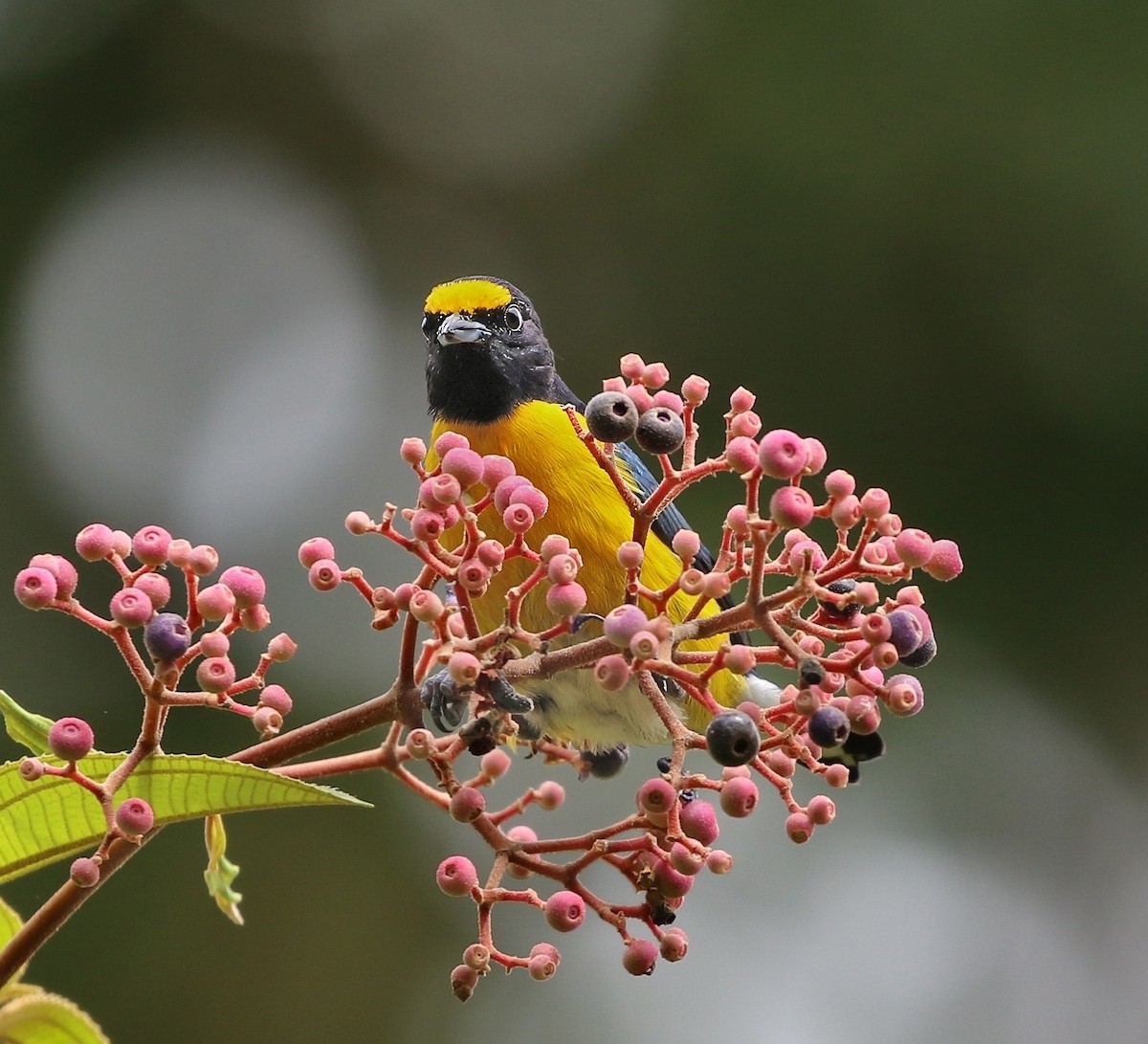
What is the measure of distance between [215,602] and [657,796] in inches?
27.5

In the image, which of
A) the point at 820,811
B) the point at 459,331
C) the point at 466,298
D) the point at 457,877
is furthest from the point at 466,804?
the point at 466,298

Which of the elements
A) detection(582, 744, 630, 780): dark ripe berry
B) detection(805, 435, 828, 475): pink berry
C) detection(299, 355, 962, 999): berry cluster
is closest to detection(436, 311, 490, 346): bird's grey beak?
detection(582, 744, 630, 780): dark ripe berry

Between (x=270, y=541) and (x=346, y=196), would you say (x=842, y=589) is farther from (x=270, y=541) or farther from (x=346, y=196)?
(x=346, y=196)

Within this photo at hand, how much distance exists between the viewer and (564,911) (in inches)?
83.8

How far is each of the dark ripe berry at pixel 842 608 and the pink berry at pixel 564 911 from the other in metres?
0.60

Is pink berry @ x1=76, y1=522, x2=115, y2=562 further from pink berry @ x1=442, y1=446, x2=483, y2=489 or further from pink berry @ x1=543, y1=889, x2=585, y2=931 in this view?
pink berry @ x1=543, y1=889, x2=585, y2=931

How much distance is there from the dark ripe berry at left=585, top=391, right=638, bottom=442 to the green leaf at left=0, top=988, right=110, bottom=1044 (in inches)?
45.6

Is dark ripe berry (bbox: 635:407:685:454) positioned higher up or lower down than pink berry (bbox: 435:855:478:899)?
higher up

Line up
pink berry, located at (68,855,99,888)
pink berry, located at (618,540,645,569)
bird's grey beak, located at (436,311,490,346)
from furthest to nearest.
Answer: bird's grey beak, located at (436,311,490,346)
pink berry, located at (618,540,645,569)
pink berry, located at (68,855,99,888)

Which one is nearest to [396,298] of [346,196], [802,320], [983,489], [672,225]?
[346,196]

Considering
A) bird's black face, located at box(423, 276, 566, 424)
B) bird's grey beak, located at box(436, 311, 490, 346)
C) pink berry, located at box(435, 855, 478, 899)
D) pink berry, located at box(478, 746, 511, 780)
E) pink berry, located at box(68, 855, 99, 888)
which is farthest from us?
bird's black face, located at box(423, 276, 566, 424)

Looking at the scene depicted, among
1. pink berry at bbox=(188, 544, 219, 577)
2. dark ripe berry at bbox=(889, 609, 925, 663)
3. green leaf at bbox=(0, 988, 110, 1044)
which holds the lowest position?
green leaf at bbox=(0, 988, 110, 1044)

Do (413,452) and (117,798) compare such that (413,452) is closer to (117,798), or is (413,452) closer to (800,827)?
(117,798)

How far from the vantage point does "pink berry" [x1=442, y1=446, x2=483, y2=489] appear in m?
2.01
